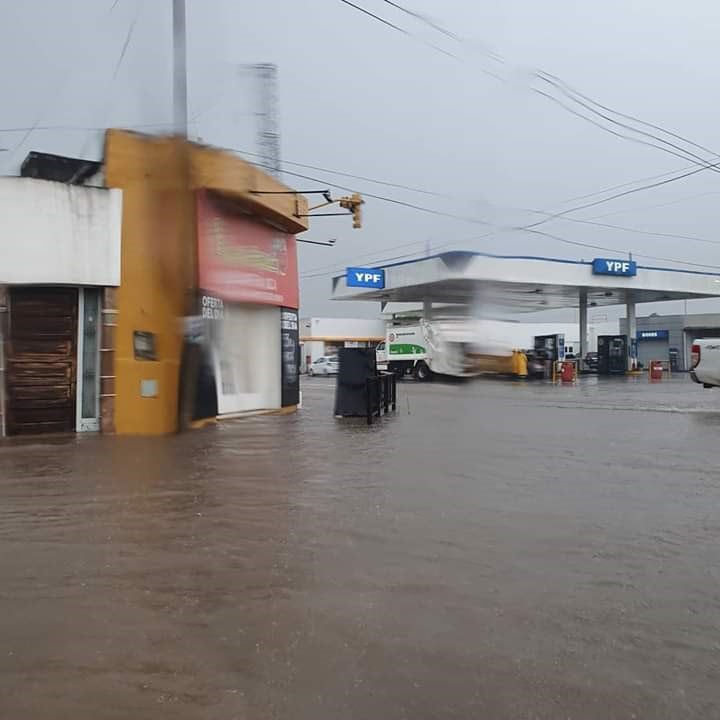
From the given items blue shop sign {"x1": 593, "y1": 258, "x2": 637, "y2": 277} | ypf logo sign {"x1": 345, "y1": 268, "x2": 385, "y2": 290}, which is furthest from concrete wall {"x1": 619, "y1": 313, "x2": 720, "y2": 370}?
ypf logo sign {"x1": 345, "y1": 268, "x2": 385, "y2": 290}

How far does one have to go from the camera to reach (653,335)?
49969 millimetres

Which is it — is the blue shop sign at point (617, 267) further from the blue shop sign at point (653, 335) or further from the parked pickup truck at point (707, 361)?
the blue shop sign at point (653, 335)

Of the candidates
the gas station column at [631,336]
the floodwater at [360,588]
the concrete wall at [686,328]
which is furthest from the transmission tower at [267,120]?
the concrete wall at [686,328]

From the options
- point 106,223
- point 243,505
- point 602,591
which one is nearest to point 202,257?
point 243,505

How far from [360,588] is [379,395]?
9.11 meters

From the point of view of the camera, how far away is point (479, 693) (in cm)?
268

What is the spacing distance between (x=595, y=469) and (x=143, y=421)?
6.61 meters

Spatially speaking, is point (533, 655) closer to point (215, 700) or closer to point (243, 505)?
point (215, 700)

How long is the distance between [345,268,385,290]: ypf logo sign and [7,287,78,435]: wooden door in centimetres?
552

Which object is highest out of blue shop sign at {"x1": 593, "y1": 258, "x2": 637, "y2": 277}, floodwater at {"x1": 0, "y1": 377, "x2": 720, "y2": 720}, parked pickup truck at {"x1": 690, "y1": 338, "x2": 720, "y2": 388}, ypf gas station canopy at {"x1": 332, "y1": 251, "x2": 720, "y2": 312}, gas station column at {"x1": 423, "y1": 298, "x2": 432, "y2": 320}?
blue shop sign at {"x1": 593, "y1": 258, "x2": 637, "y2": 277}

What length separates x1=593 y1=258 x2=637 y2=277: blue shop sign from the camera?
23.0 metres

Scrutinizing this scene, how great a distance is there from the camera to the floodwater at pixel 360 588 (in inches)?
106

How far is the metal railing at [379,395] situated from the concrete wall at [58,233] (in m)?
4.56

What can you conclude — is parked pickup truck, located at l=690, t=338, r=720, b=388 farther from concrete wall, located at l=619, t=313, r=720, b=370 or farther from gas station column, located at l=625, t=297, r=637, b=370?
concrete wall, located at l=619, t=313, r=720, b=370
